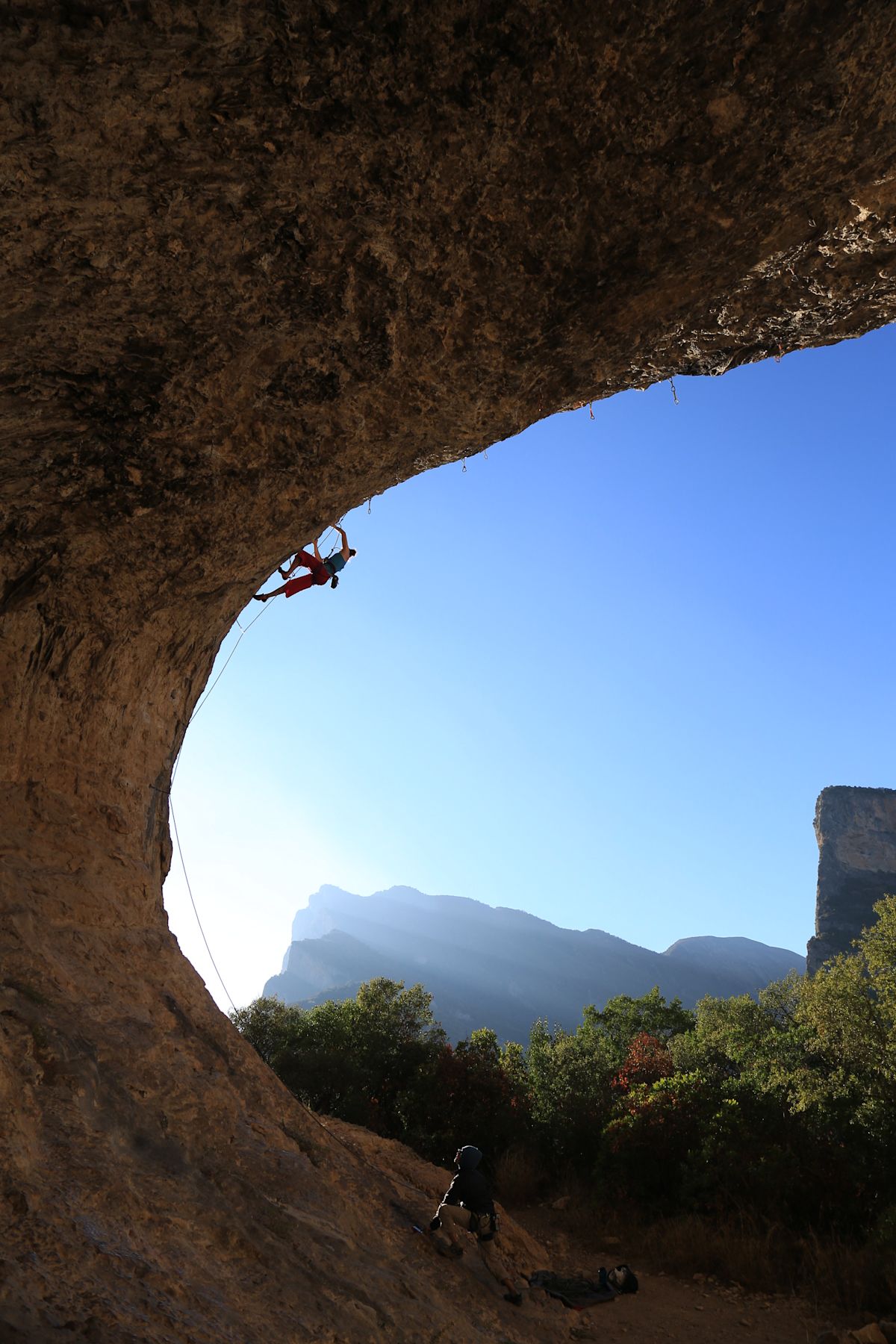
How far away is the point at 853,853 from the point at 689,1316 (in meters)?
91.9

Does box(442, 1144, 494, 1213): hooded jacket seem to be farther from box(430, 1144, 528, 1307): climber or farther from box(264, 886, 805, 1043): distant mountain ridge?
box(264, 886, 805, 1043): distant mountain ridge

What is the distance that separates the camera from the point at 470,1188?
8.70 metres

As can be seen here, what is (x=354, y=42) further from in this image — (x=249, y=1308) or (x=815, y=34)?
(x=249, y=1308)

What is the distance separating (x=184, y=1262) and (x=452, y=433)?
656cm

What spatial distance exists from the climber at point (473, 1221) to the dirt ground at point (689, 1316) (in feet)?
1.17

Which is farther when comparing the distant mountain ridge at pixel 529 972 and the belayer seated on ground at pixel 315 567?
the distant mountain ridge at pixel 529 972

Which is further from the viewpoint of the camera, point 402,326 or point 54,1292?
point 402,326

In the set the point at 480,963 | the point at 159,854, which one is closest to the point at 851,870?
the point at 159,854

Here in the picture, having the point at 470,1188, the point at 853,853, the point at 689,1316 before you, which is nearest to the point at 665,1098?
the point at 689,1316

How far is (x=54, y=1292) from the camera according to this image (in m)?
3.44

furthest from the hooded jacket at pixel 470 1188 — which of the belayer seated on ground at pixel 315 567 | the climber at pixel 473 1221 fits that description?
the belayer seated on ground at pixel 315 567

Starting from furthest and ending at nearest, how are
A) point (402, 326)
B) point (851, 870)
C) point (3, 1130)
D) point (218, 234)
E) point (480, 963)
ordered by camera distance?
point (480, 963) → point (851, 870) → point (402, 326) → point (218, 234) → point (3, 1130)

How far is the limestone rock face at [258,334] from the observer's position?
4.06 metres

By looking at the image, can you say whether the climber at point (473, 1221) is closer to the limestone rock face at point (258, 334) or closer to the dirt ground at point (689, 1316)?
the dirt ground at point (689, 1316)
